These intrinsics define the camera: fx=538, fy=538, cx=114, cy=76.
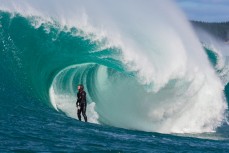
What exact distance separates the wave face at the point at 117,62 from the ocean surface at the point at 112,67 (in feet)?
0.10

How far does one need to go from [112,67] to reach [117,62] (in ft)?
1.42

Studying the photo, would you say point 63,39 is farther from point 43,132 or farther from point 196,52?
point 43,132

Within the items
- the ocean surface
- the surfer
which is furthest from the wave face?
the surfer

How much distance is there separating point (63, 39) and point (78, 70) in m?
2.05

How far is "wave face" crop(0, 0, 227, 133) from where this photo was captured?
16172mm

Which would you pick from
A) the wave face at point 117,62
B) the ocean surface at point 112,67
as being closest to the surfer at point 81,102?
the ocean surface at point 112,67

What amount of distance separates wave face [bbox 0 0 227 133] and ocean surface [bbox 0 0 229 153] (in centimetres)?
3

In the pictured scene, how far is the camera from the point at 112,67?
17266mm

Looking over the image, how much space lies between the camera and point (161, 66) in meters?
16.3

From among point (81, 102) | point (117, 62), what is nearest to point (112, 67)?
point (117, 62)

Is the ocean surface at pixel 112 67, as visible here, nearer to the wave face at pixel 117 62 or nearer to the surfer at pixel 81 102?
the wave face at pixel 117 62

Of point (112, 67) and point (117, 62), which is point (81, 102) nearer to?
point (117, 62)

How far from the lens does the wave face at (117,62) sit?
1617cm

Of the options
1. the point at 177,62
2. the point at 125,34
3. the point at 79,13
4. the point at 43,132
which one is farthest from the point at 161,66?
the point at 43,132
